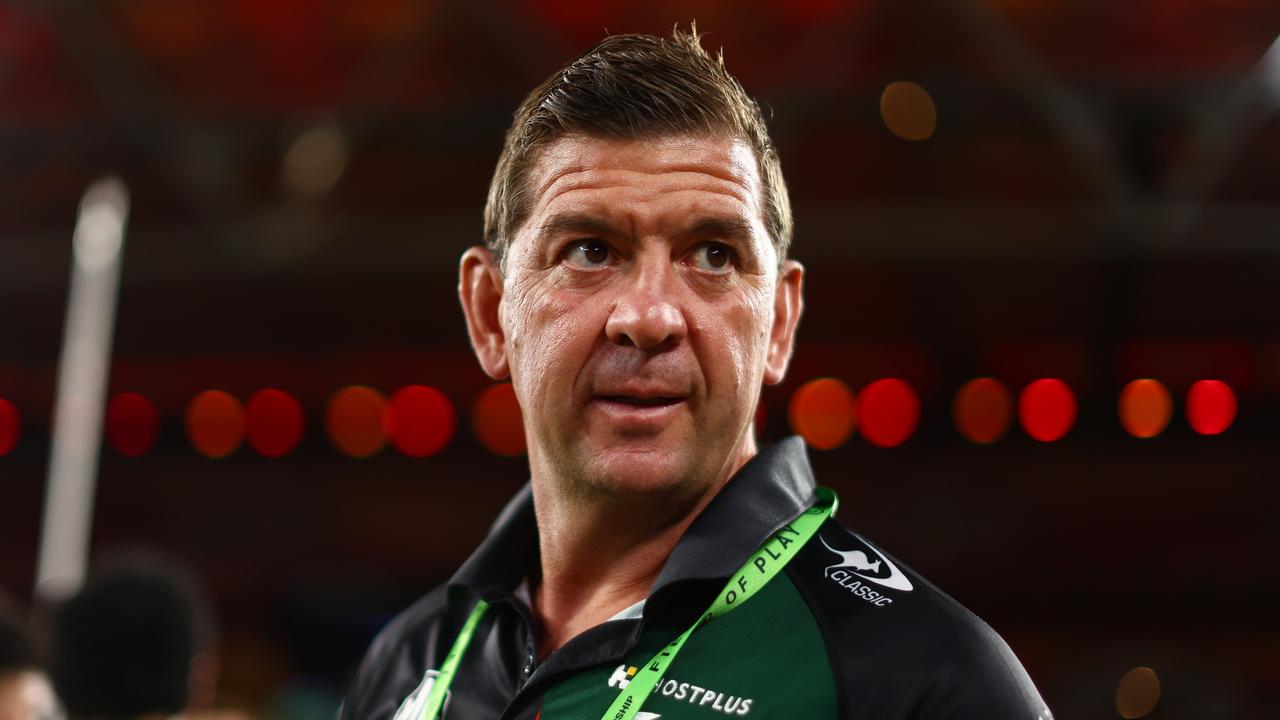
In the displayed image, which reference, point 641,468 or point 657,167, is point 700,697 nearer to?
point 641,468

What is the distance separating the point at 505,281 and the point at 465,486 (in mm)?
13658

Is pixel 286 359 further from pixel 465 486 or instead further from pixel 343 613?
pixel 343 613

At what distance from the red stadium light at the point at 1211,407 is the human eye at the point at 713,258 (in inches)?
537

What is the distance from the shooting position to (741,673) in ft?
5.42

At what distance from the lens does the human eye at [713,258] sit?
178 cm

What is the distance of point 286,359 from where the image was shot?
16.0 meters

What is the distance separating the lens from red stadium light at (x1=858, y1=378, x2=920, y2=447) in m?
14.9

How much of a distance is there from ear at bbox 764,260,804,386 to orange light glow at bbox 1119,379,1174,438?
524 inches

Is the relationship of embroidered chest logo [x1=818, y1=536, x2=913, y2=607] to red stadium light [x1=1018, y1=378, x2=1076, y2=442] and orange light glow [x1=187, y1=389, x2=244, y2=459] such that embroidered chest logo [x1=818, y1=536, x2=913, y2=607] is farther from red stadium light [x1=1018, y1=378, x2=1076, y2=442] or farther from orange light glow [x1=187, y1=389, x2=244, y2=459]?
orange light glow [x1=187, y1=389, x2=244, y2=459]

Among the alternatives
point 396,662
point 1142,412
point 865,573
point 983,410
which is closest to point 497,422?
point 983,410

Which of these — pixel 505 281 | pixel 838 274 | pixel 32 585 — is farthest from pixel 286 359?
pixel 505 281

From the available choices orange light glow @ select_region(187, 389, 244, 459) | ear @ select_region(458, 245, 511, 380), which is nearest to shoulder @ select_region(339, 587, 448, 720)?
ear @ select_region(458, 245, 511, 380)

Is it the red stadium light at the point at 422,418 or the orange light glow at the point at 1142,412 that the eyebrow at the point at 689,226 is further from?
the red stadium light at the point at 422,418

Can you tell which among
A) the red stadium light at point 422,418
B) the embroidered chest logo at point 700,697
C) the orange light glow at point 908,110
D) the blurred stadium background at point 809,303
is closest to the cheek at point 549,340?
the embroidered chest logo at point 700,697
